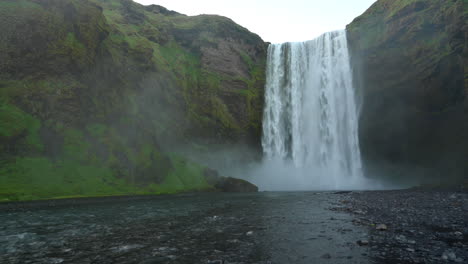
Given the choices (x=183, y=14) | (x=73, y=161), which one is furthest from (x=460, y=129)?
(x=183, y=14)

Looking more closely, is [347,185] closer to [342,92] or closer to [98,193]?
[342,92]

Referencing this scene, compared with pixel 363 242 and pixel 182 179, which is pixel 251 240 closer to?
pixel 363 242

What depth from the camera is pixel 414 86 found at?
150ft

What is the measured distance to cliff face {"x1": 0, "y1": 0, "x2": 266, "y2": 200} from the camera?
38.3 metres

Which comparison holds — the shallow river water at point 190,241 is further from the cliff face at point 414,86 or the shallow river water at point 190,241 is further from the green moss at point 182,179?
the cliff face at point 414,86

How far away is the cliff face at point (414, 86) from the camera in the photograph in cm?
4106

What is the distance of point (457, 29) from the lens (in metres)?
39.6

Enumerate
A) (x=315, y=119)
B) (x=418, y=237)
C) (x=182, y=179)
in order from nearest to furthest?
(x=418, y=237), (x=182, y=179), (x=315, y=119)

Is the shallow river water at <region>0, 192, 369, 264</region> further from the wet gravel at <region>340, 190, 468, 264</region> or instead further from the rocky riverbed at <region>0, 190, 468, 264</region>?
the wet gravel at <region>340, 190, 468, 264</region>

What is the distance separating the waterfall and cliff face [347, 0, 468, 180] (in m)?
3.02

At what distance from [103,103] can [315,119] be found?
141ft

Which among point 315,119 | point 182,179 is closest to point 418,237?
point 182,179

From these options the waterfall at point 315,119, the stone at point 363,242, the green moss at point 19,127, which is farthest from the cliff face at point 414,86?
the green moss at point 19,127

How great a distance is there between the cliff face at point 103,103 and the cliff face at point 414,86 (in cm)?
2626
